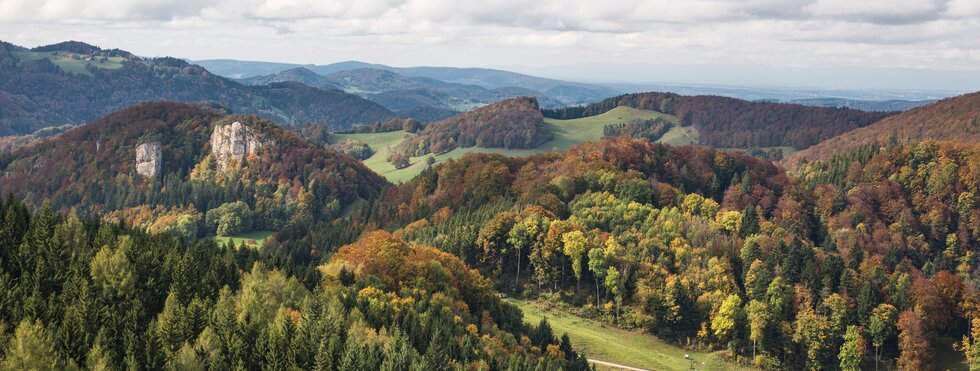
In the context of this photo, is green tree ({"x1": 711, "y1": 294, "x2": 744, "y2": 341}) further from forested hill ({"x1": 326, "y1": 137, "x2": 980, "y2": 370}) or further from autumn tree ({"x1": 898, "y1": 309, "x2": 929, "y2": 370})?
autumn tree ({"x1": 898, "y1": 309, "x2": 929, "y2": 370})

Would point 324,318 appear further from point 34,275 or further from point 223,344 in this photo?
point 34,275

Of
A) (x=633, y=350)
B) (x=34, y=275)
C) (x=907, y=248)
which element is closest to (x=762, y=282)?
(x=633, y=350)

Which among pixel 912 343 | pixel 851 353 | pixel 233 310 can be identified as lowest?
pixel 851 353

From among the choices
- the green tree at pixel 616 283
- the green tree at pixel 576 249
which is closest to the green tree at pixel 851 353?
the green tree at pixel 616 283

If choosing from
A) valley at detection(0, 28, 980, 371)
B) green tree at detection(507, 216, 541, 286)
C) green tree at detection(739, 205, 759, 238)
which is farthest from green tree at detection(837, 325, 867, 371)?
green tree at detection(507, 216, 541, 286)

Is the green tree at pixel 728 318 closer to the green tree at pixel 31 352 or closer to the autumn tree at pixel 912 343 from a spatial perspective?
the autumn tree at pixel 912 343

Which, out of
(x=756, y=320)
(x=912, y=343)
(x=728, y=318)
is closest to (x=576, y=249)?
(x=728, y=318)

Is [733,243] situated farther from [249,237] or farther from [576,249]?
[249,237]
